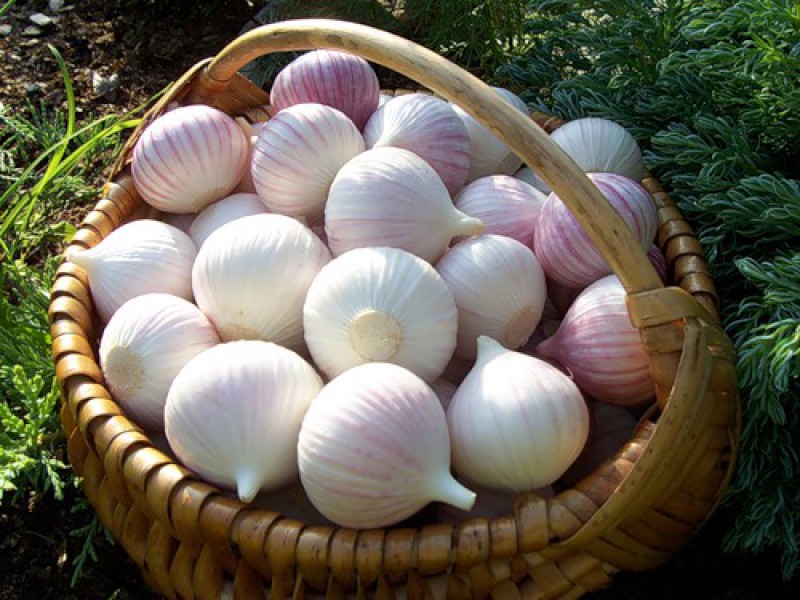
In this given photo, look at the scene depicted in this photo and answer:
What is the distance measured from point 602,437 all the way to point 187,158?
2.07ft

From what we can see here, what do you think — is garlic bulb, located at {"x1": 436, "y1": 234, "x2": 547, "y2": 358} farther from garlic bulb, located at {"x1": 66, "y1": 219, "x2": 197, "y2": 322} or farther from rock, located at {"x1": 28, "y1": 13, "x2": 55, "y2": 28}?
rock, located at {"x1": 28, "y1": 13, "x2": 55, "y2": 28}

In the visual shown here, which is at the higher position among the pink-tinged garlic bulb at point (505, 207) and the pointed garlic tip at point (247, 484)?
the pink-tinged garlic bulb at point (505, 207)

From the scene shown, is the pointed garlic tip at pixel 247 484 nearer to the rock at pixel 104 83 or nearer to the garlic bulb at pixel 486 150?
the garlic bulb at pixel 486 150

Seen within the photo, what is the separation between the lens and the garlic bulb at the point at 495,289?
1022mm

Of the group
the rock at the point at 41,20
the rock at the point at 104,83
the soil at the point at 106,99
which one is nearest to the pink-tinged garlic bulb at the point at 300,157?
the soil at the point at 106,99

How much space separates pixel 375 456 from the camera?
2.80 feet

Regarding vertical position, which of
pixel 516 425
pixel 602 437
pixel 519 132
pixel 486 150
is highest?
pixel 519 132

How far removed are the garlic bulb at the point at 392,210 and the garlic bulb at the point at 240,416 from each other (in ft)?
0.61

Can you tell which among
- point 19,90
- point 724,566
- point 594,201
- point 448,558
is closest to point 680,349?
point 594,201

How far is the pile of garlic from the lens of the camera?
35.0 inches

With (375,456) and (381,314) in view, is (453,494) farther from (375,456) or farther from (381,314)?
(381,314)

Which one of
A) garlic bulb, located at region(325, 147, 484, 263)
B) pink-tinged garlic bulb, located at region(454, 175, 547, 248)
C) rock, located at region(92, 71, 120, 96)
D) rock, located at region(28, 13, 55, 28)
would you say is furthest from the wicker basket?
rock, located at region(28, 13, 55, 28)

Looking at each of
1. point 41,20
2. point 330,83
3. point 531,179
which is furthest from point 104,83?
point 531,179

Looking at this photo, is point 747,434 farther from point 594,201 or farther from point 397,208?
point 397,208
